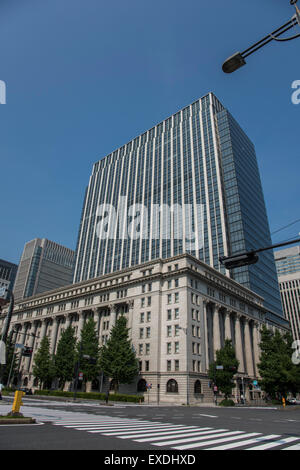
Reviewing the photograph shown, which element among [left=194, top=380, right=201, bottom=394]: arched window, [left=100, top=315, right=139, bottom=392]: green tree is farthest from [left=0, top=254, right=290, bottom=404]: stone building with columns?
[left=100, top=315, right=139, bottom=392]: green tree

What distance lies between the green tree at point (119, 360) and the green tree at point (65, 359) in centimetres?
995

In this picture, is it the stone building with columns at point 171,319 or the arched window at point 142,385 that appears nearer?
the stone building with columns at point 171,319

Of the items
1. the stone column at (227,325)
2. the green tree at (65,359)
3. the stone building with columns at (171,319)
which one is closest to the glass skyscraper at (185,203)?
the stone building with columns at (171,319)

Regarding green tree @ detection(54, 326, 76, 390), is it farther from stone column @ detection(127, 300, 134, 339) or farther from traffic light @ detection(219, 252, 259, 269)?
traffic light @ detection(219, 252, 259, 269)

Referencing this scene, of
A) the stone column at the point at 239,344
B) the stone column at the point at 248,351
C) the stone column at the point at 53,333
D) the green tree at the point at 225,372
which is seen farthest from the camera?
the stone column at the point at 53,333

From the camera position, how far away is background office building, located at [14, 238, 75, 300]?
167 meters

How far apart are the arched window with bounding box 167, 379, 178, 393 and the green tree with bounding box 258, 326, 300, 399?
1384cm

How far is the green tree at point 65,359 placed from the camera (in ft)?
186

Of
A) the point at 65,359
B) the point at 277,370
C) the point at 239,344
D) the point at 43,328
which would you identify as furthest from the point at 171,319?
the point at 43,328

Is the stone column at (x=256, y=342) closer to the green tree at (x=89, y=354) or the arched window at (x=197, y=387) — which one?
the arched window at (x=197, y=387)

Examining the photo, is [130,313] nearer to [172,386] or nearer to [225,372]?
[172,386]
